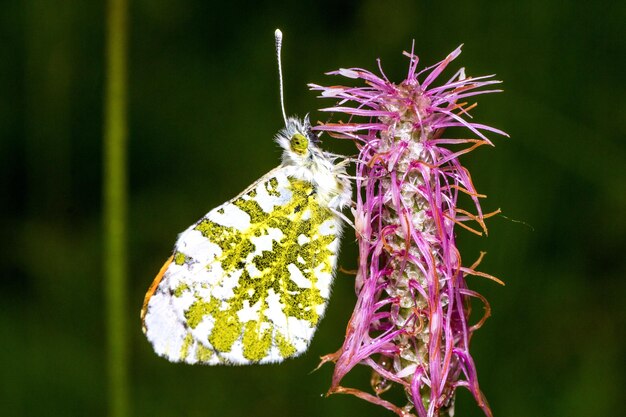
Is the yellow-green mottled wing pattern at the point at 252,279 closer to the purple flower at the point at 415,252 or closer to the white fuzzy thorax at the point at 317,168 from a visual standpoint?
the white fuzzy thorax at the point at 317,168

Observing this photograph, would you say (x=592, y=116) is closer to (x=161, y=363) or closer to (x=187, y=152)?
(x=187, y=152)

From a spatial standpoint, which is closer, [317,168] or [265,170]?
[317,168]

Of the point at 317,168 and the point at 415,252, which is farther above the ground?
the point at 317,168

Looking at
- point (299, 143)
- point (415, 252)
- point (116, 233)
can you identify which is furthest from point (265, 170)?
point (415, 252)

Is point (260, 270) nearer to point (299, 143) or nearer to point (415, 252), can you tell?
point (299, 143)

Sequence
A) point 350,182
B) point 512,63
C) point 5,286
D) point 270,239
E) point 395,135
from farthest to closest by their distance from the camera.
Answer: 1. point 5,286
2. point 512,63
3. point 270,239
4. point 350,182
5. point 395,135

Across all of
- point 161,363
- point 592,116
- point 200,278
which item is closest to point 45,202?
point 161,363
